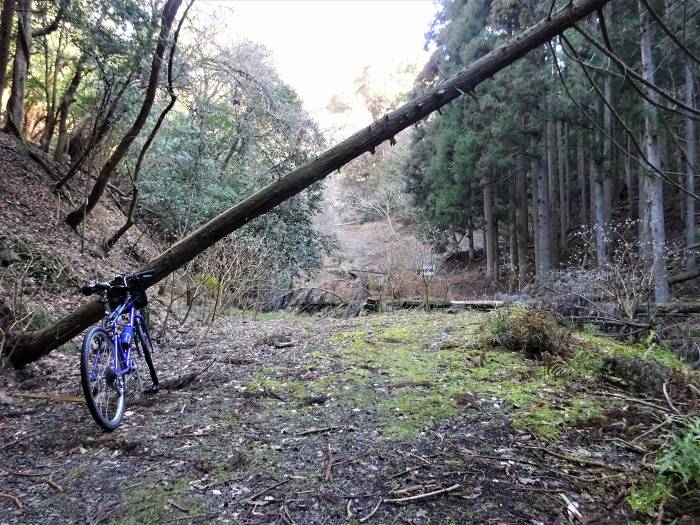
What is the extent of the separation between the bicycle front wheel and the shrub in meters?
3.93

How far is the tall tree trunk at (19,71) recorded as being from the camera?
8.45m

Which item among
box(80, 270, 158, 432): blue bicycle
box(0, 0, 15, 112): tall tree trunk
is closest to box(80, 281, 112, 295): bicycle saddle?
box(80, 270, 158, 432): blue bicycle

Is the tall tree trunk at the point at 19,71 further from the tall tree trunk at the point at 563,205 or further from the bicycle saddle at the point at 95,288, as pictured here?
the tall tree trunk at the point at 563,205

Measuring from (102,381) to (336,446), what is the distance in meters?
1.68

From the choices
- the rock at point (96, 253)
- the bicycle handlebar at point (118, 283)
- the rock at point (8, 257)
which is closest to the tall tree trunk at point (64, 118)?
the rock at point (96, 253)

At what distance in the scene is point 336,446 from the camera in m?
2.91

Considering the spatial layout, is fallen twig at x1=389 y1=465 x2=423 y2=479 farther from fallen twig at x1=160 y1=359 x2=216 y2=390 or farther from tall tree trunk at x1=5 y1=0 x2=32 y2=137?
tall tree trunk at x1=5 y1=0 x2=32 y2=137

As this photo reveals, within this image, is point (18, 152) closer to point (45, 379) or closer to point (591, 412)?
point (45, 379)

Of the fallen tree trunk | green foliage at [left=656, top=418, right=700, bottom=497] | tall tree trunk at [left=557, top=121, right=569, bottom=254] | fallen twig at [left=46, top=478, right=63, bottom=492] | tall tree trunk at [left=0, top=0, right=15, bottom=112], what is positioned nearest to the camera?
green foliage at [left=656, top=418, right=700, bottom=497]

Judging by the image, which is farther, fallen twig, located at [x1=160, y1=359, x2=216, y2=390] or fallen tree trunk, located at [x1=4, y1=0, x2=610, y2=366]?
fallen twig, located at [x1=160, y1=359, x2=216, y2=390]

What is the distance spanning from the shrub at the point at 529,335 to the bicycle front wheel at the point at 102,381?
3.93 meters

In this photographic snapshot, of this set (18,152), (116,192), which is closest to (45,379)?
(18,152)

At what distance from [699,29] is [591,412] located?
9.30 metres

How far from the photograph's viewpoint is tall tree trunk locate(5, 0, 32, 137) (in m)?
8.45
